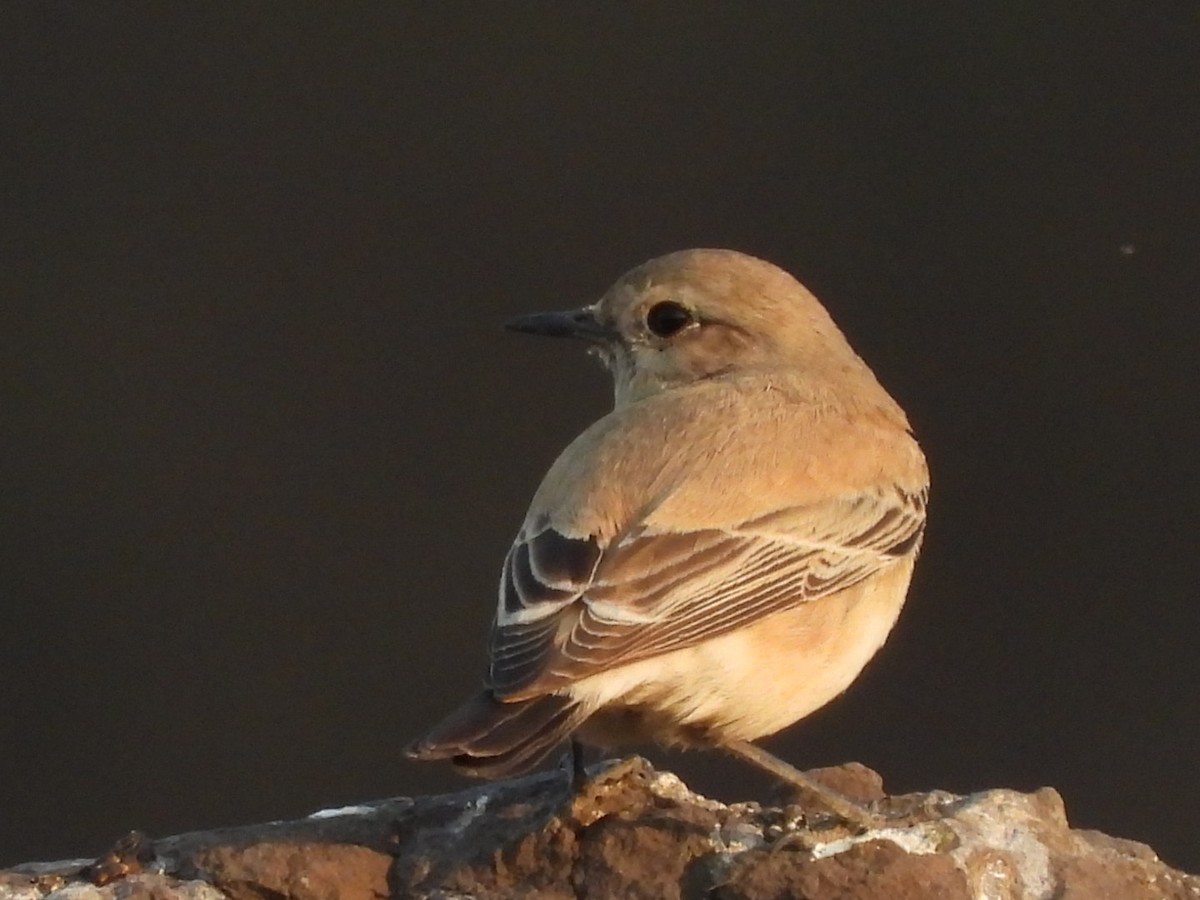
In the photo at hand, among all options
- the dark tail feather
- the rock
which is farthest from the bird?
the rock

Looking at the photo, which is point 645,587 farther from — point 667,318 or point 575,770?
point 667,318

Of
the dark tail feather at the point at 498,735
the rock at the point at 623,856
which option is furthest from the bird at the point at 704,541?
the rock at the point at 623,856

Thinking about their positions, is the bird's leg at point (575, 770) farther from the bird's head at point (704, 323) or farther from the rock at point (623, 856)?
the bird's head at point (704, 323)

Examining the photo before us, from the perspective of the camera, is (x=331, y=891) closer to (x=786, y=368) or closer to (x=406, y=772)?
(x=786, y=368)

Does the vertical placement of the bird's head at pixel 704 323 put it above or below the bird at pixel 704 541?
above

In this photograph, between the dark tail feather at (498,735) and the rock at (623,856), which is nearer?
the dark tail feather at (498,735)

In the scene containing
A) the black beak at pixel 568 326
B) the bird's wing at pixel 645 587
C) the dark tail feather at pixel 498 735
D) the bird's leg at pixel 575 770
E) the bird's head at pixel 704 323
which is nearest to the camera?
the dark tail feather at pixel 498 735

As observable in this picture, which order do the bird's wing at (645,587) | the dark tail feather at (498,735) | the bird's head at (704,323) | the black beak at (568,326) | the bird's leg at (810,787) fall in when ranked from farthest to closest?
the black beak at (568,326)
the bird's head at (704,323)
the bird's leg at (810,787)
the bird's wing at (645,587)
the dark tail feather at (498,735)

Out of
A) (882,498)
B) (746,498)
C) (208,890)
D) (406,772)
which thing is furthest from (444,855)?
(406,772)

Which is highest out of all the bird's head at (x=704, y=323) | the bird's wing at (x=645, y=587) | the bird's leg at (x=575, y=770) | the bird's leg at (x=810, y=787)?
the bird's head at (x=704, y=323)
